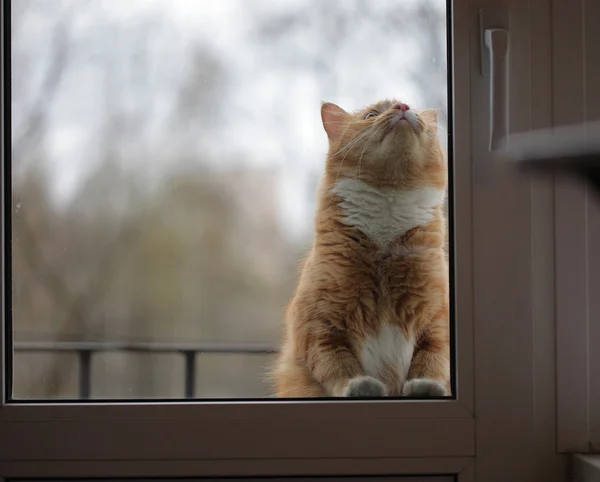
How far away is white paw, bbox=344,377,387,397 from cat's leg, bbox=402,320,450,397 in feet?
0.14

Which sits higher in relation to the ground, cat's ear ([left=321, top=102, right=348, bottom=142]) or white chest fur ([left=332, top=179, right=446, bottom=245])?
cat's ear ([left=321, top=102, right=348, bottom=142])

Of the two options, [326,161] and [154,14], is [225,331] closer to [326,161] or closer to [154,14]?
[326,161]

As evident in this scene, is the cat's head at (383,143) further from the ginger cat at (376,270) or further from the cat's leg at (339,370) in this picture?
the cat's leg at (339,370)

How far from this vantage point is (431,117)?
1.01m

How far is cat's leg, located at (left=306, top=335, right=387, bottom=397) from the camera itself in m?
0.96

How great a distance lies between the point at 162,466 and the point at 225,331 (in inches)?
8.7

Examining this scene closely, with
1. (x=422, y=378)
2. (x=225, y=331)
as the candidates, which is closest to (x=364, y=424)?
(x=422, y=378)

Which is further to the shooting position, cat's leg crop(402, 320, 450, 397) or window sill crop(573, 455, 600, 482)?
cat's leg crop(402, 320, 450, 397)

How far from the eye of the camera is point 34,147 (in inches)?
39.7

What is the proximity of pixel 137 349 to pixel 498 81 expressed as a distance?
2.26ft

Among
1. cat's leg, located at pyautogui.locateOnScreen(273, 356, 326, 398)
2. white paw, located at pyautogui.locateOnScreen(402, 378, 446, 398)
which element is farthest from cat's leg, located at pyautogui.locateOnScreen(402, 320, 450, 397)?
cat's leg, located at pyautogui.locateOnScreen(273, 356, 326, 398)

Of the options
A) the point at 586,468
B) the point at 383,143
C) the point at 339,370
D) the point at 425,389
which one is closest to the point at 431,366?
the point at 425,389

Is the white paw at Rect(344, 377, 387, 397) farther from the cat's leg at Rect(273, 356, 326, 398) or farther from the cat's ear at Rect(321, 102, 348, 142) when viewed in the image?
the cat's ear at Rect(321, 102, 348, 142)

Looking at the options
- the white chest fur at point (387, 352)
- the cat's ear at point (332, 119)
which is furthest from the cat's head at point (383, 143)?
the white chest fur at point (387, 352)
